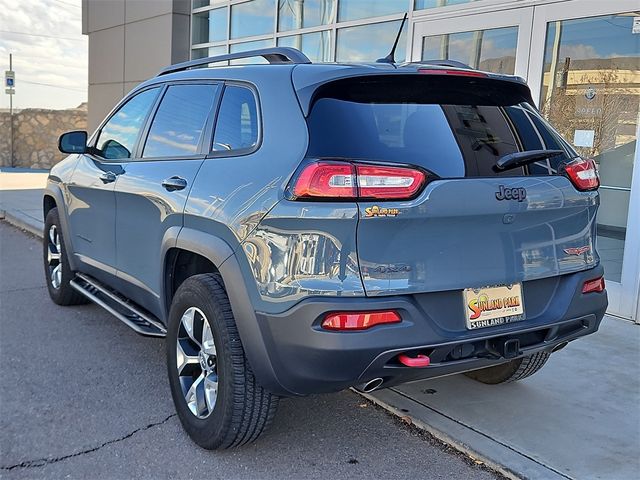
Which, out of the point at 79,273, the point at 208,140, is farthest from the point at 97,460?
the point at 79,273

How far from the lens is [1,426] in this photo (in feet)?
11.2

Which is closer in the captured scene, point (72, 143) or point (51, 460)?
point (51, 460)

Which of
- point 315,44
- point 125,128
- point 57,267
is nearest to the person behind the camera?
point 125,128

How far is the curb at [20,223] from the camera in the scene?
9045 millimetres

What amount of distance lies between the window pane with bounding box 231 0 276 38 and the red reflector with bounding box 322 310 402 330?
9292 mm

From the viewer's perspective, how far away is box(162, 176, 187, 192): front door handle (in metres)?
3.37

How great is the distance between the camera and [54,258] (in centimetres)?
563

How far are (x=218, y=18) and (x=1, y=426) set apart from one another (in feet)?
34.0

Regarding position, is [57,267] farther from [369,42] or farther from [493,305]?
[369,42]

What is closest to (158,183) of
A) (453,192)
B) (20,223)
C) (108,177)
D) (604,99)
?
(108,177)

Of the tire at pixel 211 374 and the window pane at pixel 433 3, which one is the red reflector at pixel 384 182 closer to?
the tire at pixel 211 374

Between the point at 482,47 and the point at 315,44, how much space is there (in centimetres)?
376

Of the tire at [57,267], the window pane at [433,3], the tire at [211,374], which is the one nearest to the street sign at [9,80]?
the window pane at [433,3]

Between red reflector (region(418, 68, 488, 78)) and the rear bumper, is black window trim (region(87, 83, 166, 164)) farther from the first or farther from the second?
the rear bumper
